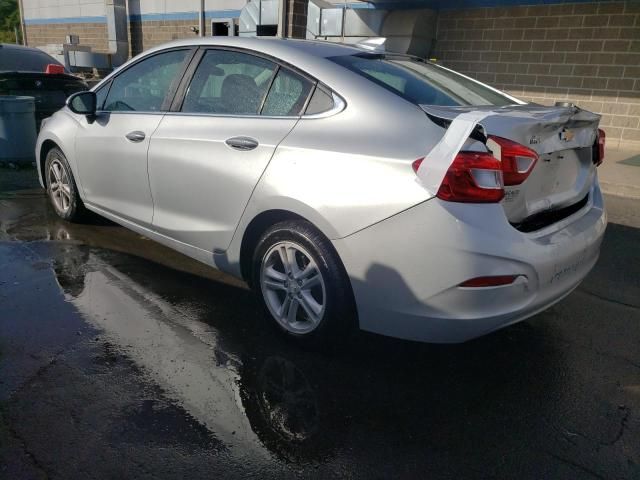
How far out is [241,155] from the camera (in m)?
3.03

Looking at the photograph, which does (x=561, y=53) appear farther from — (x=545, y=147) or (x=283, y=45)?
(x=545, y=147)

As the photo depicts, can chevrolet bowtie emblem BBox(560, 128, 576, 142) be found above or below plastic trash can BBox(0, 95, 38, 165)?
above

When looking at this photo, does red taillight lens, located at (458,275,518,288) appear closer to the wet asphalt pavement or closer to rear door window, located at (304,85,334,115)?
the wet asphalt pavement

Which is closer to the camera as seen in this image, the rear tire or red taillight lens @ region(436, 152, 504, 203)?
red taillight lens @ region(436, 152, 504, 203)

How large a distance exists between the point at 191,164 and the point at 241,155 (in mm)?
452

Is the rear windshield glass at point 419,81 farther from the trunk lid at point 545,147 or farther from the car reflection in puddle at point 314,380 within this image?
the car reflection in puddle at point 314,380

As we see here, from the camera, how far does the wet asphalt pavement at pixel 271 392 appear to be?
7.13 feet

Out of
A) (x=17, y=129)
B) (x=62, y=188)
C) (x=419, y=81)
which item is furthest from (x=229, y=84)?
(x=17, y=129)

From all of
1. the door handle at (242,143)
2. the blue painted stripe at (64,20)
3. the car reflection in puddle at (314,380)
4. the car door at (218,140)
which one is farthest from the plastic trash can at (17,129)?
the blue painted stripe at (64,20)

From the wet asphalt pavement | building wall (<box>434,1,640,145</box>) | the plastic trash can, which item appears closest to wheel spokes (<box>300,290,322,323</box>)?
the wet asphalt pavement

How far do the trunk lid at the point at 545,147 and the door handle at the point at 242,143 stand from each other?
976 millimetres

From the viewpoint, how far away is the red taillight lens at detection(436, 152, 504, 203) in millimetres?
2297

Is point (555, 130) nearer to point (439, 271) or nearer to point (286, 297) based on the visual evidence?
point (439, 271)

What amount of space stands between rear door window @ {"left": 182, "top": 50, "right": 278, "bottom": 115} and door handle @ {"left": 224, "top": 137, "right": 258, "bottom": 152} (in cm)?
20
